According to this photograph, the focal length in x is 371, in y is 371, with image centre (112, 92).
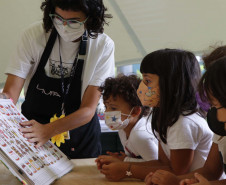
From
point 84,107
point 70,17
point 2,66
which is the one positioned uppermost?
point 70,17

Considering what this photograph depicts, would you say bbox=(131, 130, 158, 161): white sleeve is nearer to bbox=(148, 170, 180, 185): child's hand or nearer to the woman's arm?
the woman's arm

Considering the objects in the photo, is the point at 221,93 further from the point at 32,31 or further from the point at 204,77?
the point at 32,31

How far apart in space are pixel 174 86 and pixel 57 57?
0.76 meters

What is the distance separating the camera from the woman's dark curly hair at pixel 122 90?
1.90 meters

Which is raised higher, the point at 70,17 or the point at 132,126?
the point at 70,17

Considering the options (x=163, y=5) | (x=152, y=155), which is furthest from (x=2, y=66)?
(x=152, y=155)

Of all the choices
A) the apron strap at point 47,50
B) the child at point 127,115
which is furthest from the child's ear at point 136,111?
the apron strap at point 47,50

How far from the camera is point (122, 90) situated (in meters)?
1.90

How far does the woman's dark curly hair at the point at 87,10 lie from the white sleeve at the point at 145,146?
607 mm

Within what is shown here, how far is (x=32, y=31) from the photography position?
6.55 feet

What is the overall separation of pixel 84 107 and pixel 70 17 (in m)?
0.45

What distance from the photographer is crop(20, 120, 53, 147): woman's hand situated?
63.2 inches

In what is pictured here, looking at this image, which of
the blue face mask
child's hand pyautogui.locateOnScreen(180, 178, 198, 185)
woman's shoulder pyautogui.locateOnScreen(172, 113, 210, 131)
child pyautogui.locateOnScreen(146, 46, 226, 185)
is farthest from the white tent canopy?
child's hand pyautogui.locateOnScreen(180, 178, 198, 185)

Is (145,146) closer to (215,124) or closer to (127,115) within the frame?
(127,115)
